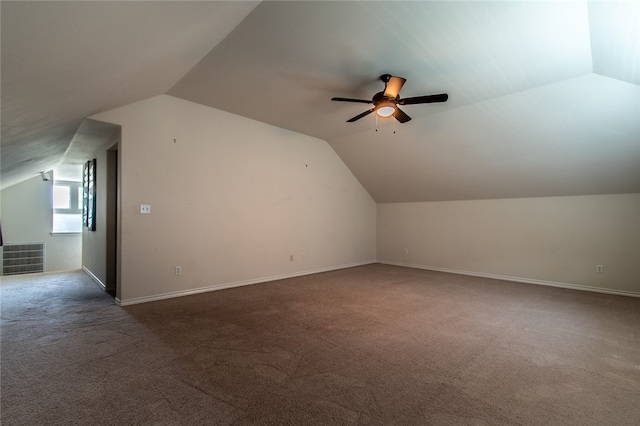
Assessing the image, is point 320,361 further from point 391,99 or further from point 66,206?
point 66,206

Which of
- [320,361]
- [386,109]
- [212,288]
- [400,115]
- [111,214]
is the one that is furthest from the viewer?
[111,214]

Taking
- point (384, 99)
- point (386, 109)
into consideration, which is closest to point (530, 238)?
point (386, 109)

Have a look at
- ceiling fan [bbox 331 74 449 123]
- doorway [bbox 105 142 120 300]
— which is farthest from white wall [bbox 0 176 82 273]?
ceiling fan [bbox 331 74 449 123]

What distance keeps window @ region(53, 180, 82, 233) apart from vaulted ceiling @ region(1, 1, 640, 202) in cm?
314

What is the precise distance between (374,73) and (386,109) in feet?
1.43

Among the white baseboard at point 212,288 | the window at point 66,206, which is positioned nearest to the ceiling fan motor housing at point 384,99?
the white baseboard at point 212,288

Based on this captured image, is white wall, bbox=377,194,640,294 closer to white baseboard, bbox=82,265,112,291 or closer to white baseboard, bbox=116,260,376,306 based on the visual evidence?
white baseboard, bbox=116,260,376,306

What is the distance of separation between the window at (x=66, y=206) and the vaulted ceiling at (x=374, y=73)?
3140 millimetres

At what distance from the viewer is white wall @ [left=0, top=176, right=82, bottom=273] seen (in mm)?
6801

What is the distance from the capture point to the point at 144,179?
395cm


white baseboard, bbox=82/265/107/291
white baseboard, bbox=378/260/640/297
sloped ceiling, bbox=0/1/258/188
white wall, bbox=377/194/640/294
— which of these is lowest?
white baseboard, bbox=378/260/640/297

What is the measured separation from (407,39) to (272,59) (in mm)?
1405

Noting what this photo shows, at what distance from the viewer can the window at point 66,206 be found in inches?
300

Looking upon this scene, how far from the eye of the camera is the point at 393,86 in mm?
3176
